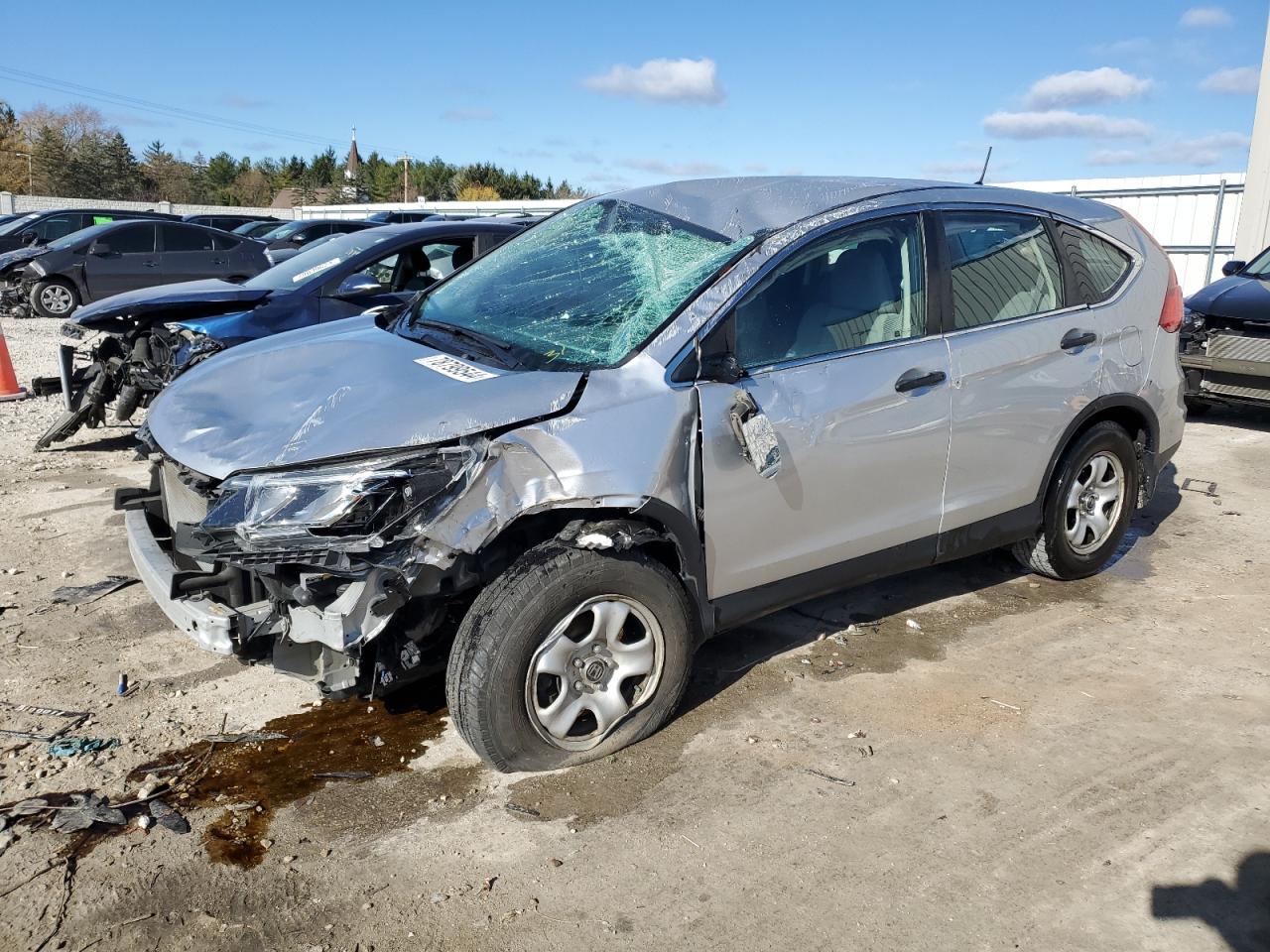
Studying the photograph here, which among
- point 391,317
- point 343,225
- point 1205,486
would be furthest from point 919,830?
point 343,225

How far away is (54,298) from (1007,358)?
A: 52.2 ft

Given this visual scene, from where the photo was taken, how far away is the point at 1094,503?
194 inches

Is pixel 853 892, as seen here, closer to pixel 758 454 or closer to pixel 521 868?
pixel 521 868

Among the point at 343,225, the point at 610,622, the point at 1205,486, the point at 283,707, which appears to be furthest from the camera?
the point at 343,225

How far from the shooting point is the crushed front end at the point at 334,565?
2912 mm

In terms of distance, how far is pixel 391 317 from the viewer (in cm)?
450

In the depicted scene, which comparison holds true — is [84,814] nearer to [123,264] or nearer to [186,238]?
[123,264]

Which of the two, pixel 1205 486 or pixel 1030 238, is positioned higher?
pixel 1030 238

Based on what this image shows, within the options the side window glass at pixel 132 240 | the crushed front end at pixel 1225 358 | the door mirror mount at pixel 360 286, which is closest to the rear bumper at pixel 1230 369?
the crushed front end at pixel 1225 358

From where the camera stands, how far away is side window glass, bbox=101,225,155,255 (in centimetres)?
1577

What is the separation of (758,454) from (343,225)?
1739 cm

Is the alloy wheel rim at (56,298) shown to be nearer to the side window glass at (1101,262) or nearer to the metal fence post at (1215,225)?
the side window glass at (1101,262)

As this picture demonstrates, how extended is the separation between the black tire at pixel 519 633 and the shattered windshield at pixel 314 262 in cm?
430

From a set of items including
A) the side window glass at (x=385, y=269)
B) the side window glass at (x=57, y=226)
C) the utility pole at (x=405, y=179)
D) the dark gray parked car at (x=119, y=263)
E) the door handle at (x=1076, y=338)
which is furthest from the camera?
the utility pole at (x=405, y=179)
